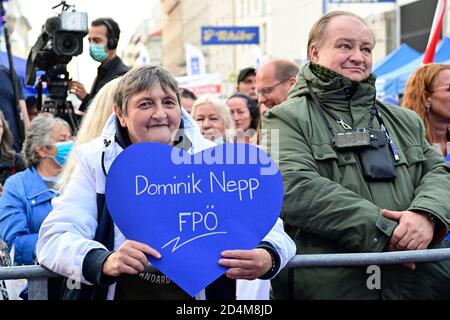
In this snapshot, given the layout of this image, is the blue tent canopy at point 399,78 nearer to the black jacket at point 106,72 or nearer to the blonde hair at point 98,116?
the black jacket at point 106,72

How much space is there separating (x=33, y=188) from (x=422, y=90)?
230 centimetres

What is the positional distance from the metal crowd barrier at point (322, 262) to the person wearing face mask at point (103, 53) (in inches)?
135

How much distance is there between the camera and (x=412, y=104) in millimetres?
4773

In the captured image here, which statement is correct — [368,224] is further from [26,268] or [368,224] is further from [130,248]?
[26,268]

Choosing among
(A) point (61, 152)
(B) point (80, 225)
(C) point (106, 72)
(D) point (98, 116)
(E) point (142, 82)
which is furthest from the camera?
(C) point (106, 72)

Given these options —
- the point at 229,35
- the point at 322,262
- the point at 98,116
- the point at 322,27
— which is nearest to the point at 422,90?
the point at 322,27

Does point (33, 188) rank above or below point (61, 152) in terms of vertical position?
below

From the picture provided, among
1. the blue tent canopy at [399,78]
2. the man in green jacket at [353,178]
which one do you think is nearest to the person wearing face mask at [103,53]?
the man in green jacket at [353,178]

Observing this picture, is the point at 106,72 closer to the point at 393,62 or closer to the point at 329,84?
the point at 329,84

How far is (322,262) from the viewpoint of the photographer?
2.79 m

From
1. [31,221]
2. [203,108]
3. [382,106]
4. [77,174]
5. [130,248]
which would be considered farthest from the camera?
[203,108]

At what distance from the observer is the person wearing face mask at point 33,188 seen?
443 centimetres
